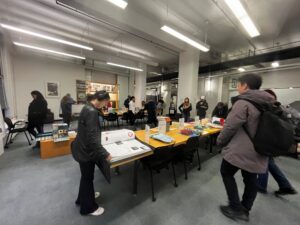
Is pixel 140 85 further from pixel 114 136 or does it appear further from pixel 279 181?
pixel 279 181

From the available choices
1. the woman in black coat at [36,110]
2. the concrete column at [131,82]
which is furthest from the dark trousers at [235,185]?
the concrete column at [131,82]

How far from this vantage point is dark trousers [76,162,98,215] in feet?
4.70

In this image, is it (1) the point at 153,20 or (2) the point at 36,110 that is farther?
(1) the point at 153,20

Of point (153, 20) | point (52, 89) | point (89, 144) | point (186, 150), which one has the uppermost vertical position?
point (153, 20)

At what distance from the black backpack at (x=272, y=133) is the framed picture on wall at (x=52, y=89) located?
27.9 feet

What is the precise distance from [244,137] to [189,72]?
4993mm

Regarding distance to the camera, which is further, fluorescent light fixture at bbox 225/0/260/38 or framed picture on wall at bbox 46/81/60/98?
framed picture on wall at bbox 46/81/60/98

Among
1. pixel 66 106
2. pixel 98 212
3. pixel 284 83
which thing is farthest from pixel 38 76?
pixel 284 83

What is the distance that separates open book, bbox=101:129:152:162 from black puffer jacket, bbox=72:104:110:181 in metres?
0.25

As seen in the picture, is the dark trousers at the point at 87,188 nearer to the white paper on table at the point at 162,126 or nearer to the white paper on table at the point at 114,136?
the white paper on table at the point at 114,136

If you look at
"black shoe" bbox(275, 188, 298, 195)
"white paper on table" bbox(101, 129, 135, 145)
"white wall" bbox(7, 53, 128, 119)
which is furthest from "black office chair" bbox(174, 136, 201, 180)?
"white wall" bbox(7, 53, 128, 119)

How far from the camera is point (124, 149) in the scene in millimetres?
1795

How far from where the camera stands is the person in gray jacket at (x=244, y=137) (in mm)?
1267

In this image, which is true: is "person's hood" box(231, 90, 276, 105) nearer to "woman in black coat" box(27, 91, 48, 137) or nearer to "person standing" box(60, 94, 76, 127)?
"woman in black coat" box(27, 91, 48, 137)
